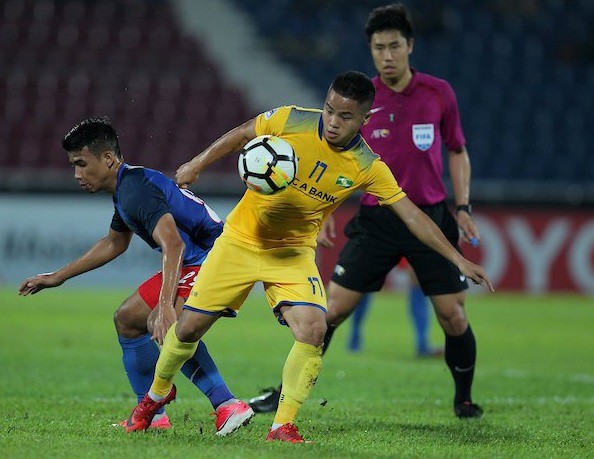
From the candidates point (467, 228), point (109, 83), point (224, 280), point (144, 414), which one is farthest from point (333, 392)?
point (109, 83)

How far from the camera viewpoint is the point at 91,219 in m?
16.8

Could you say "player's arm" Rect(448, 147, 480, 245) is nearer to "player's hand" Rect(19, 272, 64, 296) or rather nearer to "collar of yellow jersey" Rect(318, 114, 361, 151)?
"collar of yellow jersey" Rect(318, 114, 361, 151)

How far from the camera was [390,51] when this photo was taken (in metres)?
6.93

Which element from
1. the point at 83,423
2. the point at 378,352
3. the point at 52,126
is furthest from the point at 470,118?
the point at 83,423

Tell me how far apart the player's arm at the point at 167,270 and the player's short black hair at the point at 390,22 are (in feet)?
7.35

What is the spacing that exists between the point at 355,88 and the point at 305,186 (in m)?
0.56

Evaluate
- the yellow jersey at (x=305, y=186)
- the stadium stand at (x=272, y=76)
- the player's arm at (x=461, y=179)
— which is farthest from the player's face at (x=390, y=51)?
the stadium stand at (x=272, y=76)

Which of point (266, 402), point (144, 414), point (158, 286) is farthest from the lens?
point (266, 402)

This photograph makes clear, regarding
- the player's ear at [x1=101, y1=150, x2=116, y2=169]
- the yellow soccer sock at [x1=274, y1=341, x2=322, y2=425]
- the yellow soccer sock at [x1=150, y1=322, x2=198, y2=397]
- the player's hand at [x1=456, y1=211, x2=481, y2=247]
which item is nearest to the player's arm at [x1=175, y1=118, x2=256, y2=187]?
the player's ear at [x1=101, y1=150, x2=116, y2=169]

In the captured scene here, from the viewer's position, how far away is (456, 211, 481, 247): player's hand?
22.5 feet

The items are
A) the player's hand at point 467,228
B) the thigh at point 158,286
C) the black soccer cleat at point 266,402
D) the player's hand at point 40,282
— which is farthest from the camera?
the black soccer cleat at point 266,402

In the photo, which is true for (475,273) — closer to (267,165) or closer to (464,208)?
(267,165)

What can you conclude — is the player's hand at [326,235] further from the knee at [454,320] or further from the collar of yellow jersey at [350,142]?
the collar of yellow jersey at [350,142]

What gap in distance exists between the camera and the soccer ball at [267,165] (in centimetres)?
529
